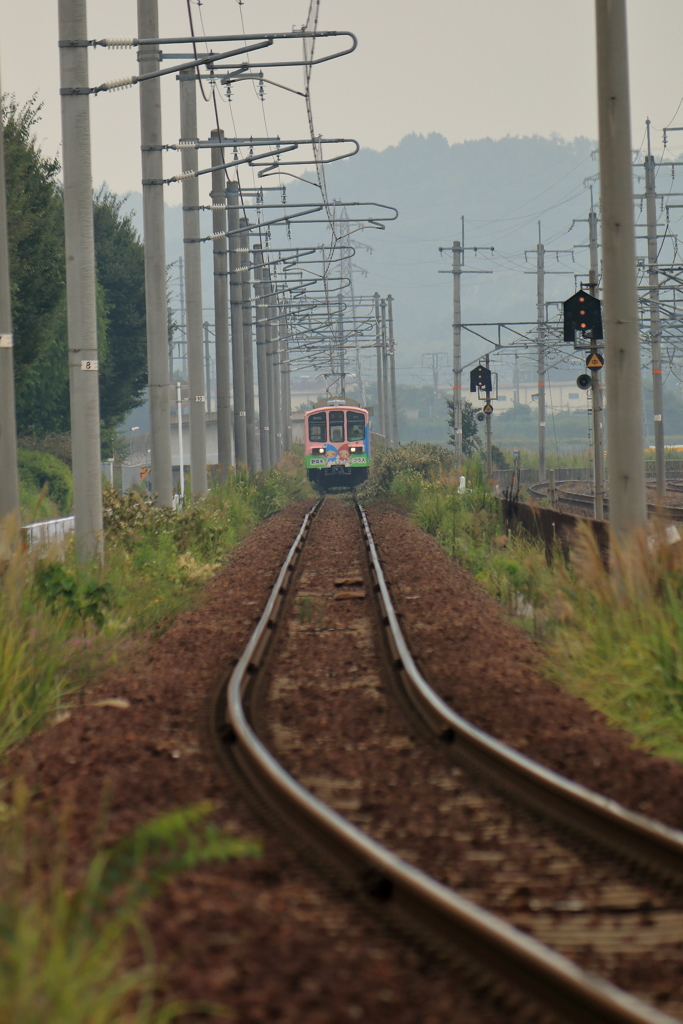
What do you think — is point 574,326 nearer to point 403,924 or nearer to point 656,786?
point 656,786

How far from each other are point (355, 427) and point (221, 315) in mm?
12395

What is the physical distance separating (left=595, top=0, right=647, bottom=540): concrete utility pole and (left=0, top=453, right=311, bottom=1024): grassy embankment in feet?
15.7

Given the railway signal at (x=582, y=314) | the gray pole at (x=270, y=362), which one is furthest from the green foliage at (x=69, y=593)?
the gray pole at (x=270, y=362)

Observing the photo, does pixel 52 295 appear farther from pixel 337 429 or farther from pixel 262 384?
pixel 262 384

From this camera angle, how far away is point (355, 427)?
42.0 meters

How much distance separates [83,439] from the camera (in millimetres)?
12766

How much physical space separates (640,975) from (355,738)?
11.5 feet

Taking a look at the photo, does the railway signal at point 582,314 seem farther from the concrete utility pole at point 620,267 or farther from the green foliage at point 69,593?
the green foliage at point 69,593

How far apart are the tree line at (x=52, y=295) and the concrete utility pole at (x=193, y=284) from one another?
357 centimetres

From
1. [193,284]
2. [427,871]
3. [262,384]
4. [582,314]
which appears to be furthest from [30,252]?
[427,871]

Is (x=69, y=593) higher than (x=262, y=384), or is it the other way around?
(x=262, y=384)

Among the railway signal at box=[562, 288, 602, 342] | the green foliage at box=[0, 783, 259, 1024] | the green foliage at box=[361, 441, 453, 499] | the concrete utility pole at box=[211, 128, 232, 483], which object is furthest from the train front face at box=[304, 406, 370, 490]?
the green foliage at box=[0, 783, 259, 1024]

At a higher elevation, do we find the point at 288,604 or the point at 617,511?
the point at 617,511

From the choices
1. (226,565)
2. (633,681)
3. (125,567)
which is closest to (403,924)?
(633,681)
